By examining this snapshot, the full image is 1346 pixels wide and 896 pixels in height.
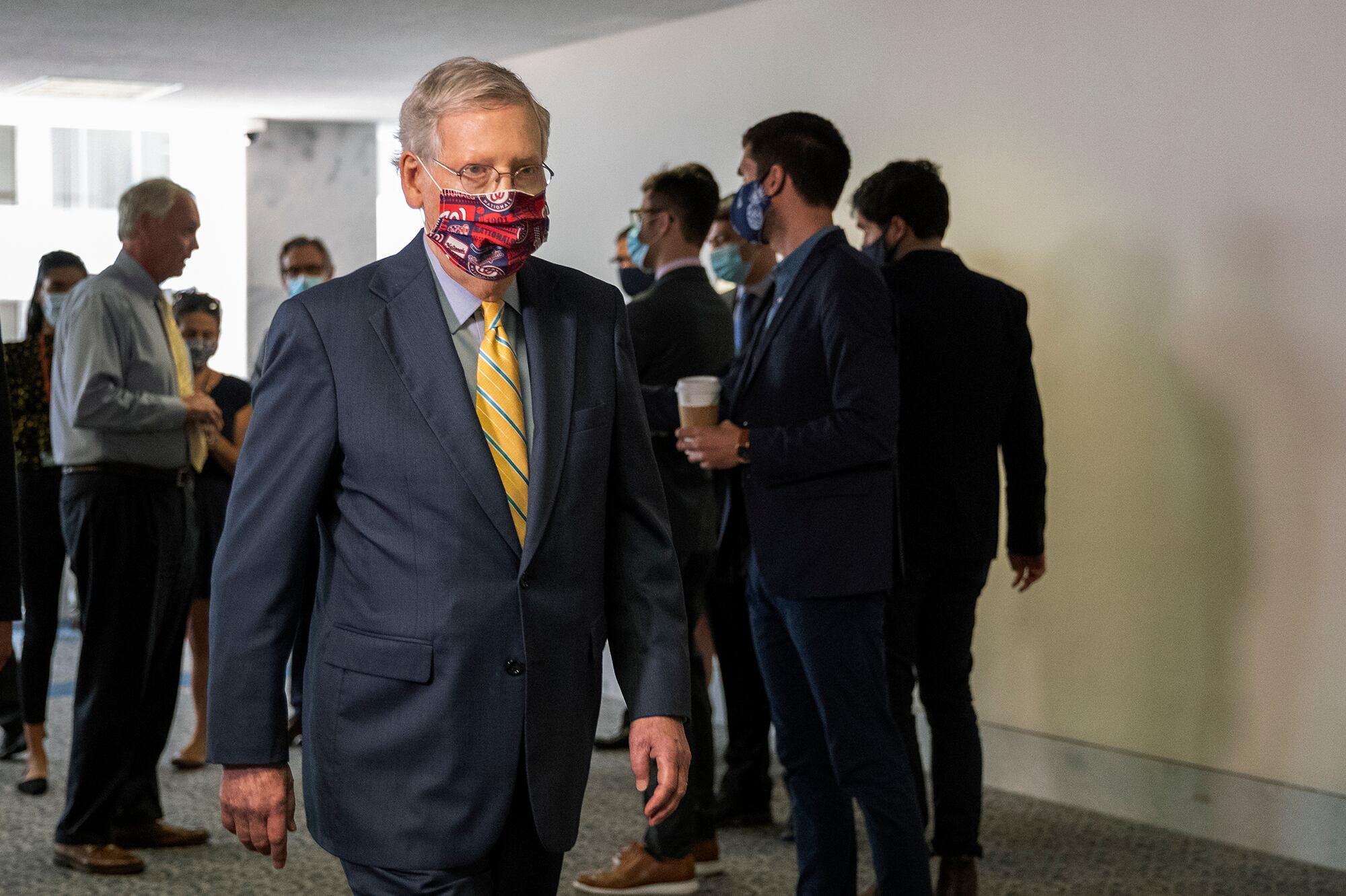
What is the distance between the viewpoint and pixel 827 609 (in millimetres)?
2971

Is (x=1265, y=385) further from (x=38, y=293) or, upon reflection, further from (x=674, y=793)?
(x=38, y=293)

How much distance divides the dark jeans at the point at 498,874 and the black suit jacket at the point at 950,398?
1.83 meters

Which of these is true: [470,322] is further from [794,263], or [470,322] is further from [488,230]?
[794,263]

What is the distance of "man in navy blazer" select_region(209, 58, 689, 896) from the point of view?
5.88 feet

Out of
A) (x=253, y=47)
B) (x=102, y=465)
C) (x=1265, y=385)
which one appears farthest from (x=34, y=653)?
(x=1265, y=385)

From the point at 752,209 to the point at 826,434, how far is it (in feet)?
1.83

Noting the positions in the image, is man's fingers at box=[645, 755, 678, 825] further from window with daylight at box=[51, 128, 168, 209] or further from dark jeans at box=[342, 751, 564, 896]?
window with daylight at box=[51, 128, 168, 209]

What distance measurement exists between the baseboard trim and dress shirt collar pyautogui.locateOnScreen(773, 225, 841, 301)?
7.06 feet

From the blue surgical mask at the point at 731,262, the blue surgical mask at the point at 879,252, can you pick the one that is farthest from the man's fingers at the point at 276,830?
the blue surgical mask at the point at 731,262

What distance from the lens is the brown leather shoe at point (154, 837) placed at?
165 inches

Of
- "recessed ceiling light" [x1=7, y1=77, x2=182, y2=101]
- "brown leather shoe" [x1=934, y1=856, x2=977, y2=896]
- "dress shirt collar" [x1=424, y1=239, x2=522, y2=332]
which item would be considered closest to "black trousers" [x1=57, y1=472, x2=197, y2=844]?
"brown leather shoe" [x1=934, y1=856, x2=977, y2=896]

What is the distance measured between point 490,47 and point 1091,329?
10.6ft

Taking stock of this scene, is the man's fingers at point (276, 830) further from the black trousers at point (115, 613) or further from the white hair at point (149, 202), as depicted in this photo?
the white hair at point (149, 202)

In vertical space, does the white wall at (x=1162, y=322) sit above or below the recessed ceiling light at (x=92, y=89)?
below
